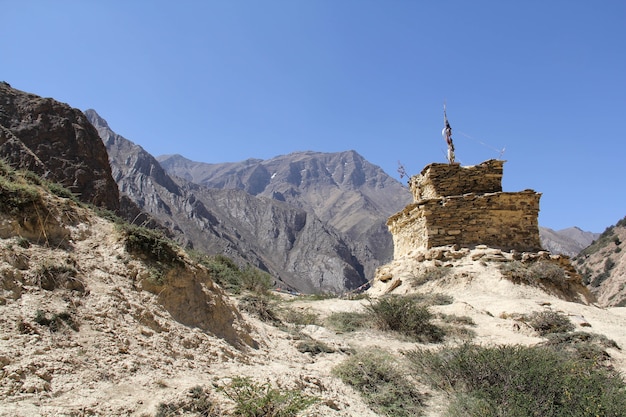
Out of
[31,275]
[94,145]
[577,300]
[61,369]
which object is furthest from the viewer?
[94,145]

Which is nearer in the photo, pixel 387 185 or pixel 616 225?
pixel 616 225

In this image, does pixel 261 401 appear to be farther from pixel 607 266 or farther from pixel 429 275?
pixel 607 266

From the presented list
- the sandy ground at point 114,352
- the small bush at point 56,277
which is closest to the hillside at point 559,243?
the sandy ground at point 114,352

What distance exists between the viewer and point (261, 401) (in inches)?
139

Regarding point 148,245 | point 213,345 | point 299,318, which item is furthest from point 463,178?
point 213,345

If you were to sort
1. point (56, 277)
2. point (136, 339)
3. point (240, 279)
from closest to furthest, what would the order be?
point (136, 339), point (56, 277), point (240, 279)

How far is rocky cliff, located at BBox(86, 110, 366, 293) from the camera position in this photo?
62.2 metres

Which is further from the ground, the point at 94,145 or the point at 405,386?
the point at 94,145

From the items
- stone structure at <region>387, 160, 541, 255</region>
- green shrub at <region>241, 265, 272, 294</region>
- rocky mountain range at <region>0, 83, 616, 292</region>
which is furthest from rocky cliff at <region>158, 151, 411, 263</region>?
green shrub at <region>241, 265, 272, 294</region>

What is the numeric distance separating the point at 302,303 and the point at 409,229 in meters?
6.32

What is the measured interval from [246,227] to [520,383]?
77.0m

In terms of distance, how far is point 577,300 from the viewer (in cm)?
1229

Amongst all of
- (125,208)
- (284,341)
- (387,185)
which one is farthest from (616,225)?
(387,185)

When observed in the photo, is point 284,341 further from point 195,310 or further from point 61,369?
point 61,369
